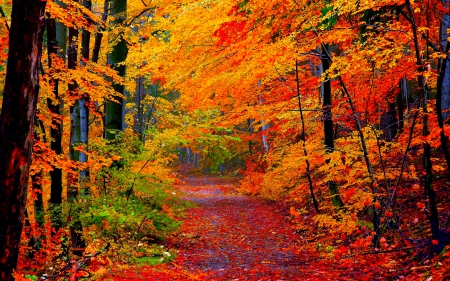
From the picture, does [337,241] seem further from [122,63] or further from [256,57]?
[122,63]

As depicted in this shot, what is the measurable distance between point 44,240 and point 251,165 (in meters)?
16.5

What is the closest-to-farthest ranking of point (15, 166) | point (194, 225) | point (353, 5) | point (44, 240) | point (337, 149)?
point (15, 166)
point (353, 5)
point (44, 240)
point (337, 149)
point (194, 225)

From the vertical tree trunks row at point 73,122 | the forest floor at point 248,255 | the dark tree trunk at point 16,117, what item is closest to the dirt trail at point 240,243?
the forest floor at point 248,255

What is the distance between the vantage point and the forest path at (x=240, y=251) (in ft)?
22.9

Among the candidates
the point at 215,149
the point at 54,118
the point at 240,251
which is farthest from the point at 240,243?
the point at 54,118

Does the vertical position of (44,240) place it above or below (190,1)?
below

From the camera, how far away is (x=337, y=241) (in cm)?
905

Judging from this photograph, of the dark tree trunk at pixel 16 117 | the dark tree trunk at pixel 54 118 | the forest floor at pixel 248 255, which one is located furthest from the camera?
the dark tree trunk at pixel 54 118

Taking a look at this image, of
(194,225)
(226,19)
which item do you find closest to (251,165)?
(194,225)

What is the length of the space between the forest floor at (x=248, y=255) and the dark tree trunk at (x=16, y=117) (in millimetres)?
2547

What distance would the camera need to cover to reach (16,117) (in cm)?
402

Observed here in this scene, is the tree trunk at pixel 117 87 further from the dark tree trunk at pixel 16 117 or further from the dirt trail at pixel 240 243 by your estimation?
the dark tree trunk at pixel 16 117

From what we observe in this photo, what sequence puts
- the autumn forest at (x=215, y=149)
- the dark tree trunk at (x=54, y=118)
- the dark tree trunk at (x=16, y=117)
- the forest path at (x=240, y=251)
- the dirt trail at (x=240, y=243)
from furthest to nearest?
1. the dark tree trunk at (x=54, y=118)
2. the dirt trail at (x=240, y=243)
3. the forest path at (x=240, y=251)
4. the autumn forest at (x=215, y=149)
5. the dark tree trunk at (x=16, y=117)

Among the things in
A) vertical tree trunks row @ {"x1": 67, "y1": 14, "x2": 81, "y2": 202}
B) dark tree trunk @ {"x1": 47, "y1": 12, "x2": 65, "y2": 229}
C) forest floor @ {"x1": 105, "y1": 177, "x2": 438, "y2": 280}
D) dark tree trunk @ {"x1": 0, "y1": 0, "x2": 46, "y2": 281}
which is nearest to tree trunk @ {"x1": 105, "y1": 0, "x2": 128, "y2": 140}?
vertical tree trunks row @ {"x1": 67, "y1": 14, "x2": 81, "y2": 202}
